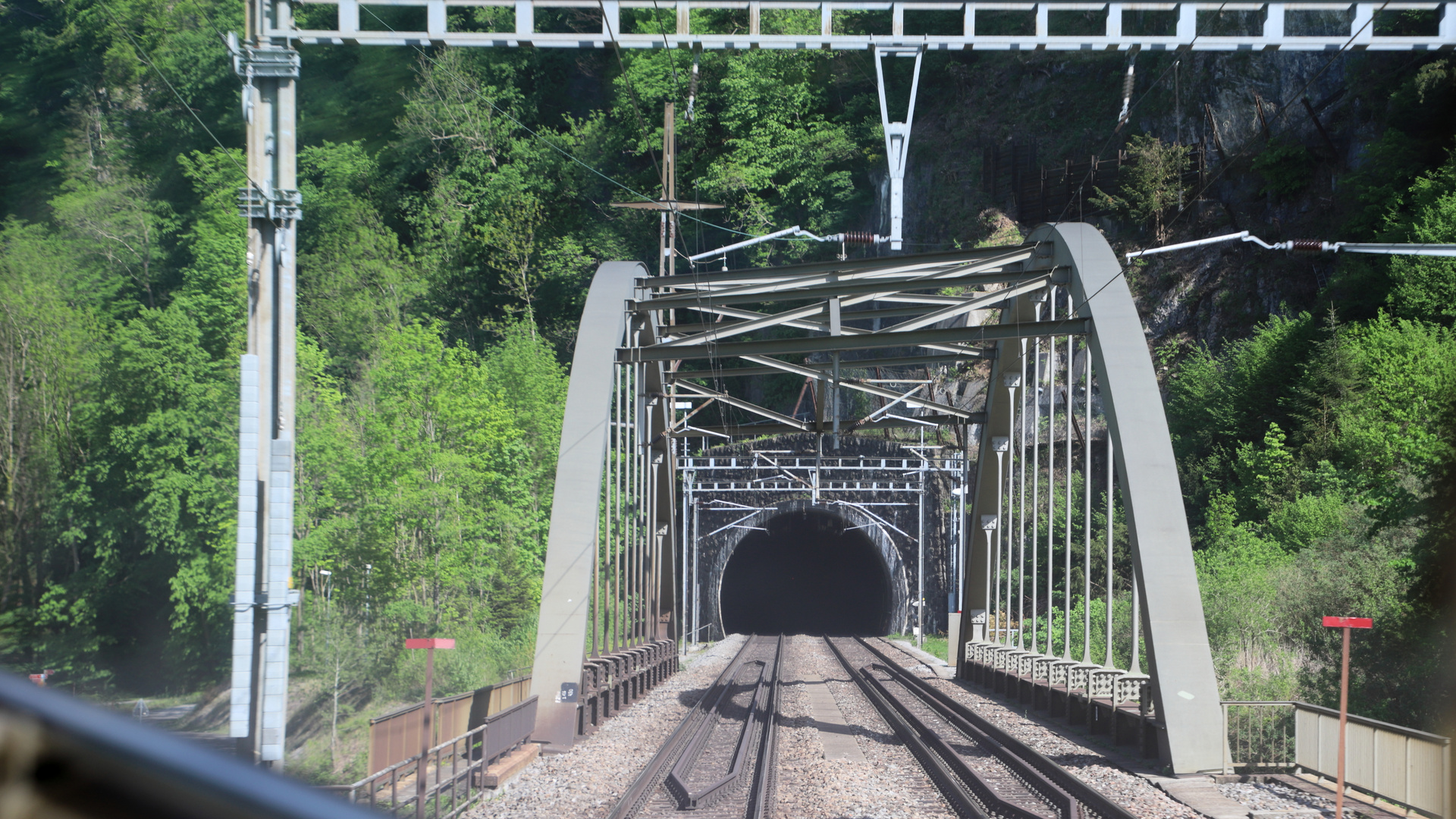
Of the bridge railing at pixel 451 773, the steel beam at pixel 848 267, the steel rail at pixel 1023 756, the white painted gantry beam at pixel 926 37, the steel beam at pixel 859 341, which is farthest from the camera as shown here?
the steel beam at pixel 848 267

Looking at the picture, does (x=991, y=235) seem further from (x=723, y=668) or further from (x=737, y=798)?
(x=737, y=798)

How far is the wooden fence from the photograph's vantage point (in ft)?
36.2

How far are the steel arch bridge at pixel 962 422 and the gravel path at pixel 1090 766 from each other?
26.2 inches

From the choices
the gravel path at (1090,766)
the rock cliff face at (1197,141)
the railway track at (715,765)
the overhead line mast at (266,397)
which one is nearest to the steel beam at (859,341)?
the gravel path at (1090,766)

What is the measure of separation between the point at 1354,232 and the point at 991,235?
1948cm

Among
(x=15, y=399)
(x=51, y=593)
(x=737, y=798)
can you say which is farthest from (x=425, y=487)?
(x=737, y=798)

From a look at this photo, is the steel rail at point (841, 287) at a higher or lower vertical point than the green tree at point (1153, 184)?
lower

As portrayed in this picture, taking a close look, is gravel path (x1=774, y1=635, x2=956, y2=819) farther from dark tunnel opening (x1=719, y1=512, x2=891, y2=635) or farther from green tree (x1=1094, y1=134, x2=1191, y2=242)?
dark tunnel opening (x1=719, y1=512, x2=891, y2=635)

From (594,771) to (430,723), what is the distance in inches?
163

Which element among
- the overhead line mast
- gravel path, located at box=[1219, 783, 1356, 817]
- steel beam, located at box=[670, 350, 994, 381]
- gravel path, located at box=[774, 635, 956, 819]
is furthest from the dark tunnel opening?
the overhead line mast

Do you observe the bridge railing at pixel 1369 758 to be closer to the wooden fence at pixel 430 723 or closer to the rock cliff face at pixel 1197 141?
the wooden fence at pixel 430 723

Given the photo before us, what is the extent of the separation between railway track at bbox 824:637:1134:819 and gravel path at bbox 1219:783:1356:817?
161 centimetres

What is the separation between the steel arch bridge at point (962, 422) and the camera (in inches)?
519

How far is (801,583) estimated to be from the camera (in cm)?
6381
